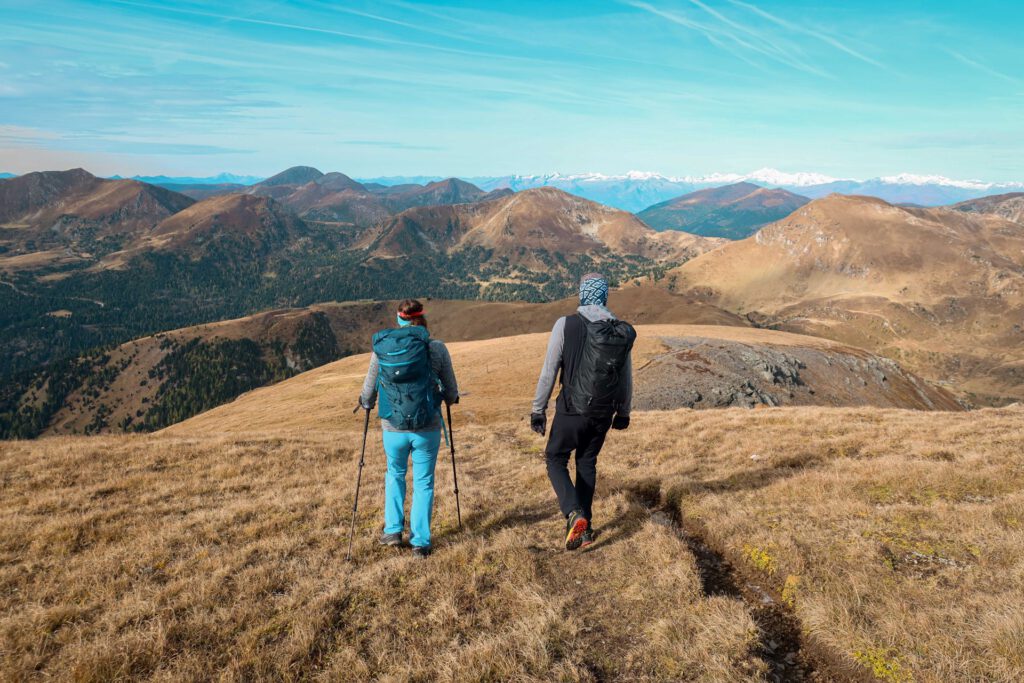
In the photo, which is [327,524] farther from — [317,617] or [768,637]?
[768,637]

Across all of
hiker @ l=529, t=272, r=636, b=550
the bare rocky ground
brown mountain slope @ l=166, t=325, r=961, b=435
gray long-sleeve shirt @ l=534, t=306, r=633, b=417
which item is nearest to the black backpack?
hiker @ l=529, t=272, r=636, b=550

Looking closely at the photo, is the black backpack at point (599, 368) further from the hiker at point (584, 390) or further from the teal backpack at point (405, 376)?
the teal backpack at point (405, 376)

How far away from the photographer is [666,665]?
17.9 feet

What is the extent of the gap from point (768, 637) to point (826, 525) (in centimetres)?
395

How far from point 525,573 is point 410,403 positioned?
10.8 ft

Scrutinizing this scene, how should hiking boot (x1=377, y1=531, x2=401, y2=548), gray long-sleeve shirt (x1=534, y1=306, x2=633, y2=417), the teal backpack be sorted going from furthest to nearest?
hiking boot (x1=377, y1=531, x2=401, y2=548), gray long-sleeve shirt (x1=534, y1=306, x2=633, y2=417), the teal backpack

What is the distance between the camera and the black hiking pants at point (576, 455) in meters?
8.61

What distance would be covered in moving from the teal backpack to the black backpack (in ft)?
8.10

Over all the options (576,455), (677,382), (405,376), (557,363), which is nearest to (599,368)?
(557,363)

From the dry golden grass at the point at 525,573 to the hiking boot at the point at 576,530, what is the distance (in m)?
0.22

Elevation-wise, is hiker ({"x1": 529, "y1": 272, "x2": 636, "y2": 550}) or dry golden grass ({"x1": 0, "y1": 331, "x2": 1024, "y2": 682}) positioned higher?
hiker ({"x1": 529, "y1": 272, "x2": 636, "y2": 550})

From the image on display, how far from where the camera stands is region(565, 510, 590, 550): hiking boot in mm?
8648

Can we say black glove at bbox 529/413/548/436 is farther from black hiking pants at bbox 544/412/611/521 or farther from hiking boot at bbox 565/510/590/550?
hiking boot at bbox 565/510/590/550

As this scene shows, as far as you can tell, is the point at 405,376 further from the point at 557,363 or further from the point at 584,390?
the point at 584,390
